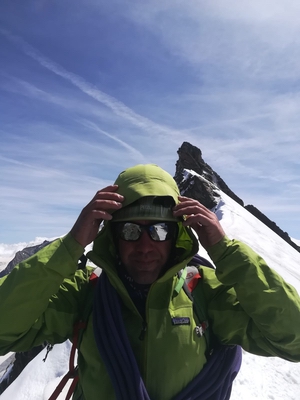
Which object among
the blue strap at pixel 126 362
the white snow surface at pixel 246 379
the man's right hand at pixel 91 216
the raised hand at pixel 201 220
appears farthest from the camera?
the white snow surface at pixel 246 379

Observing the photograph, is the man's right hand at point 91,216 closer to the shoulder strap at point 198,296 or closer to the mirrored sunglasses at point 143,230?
the mirrored sunglasses at point 143,230

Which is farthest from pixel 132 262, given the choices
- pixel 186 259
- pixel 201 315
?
pixel 201 315

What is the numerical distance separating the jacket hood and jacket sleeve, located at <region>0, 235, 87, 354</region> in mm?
355

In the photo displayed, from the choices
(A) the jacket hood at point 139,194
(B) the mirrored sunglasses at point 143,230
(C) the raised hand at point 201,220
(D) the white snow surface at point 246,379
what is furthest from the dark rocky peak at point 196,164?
(C) the raised hand at point 201,220

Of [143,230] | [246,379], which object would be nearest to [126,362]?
[143,230]

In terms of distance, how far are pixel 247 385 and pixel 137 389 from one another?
177 inches

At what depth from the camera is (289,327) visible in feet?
7.93

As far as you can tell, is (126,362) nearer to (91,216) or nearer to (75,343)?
(75,343)

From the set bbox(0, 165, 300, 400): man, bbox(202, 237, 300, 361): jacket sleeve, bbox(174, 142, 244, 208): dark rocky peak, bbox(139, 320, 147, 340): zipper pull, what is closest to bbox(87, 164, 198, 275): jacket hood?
bbox(0, 165, 300, 400): man

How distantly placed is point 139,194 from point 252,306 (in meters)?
1.28

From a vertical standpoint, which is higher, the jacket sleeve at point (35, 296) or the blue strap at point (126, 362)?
the jacket sleeve at point (35, 296)

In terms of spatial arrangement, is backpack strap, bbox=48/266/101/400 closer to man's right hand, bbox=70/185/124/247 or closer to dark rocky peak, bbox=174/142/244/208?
man's right hand, bbox=70/185/124/247

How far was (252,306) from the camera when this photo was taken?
2514 mm

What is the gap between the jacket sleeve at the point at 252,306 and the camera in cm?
244
